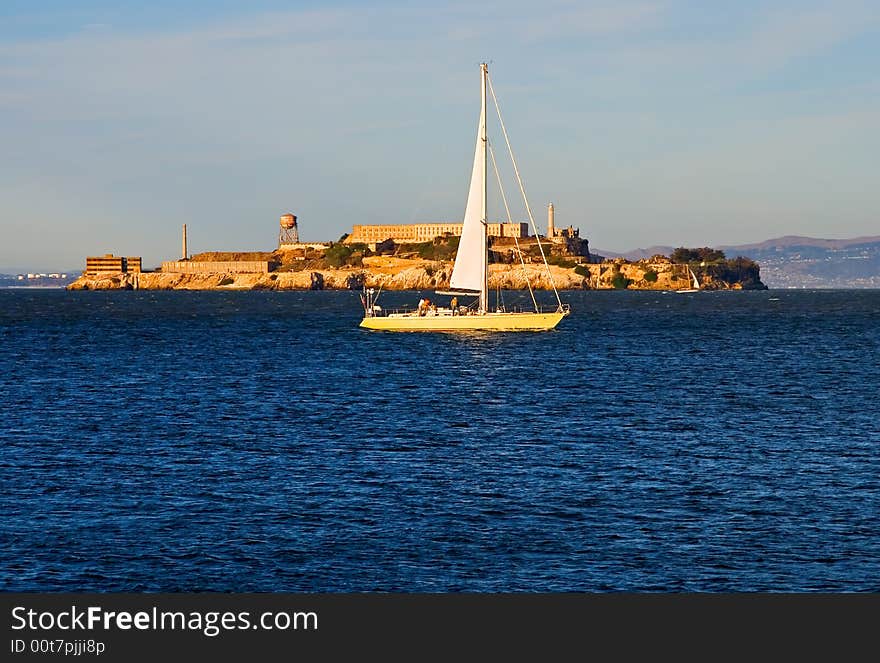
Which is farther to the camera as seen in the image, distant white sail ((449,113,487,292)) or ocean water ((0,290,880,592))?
distant white sail ((449,113,487,292))

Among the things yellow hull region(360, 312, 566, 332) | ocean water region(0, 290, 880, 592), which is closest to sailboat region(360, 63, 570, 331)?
yellow hull region(360, 312, 566, 332)

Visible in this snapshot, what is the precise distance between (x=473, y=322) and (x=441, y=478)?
213 feet

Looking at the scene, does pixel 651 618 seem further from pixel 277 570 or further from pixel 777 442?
pixel 777 442

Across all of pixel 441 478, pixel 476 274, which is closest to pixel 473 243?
pixel 476 274

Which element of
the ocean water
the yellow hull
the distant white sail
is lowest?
the ocean water

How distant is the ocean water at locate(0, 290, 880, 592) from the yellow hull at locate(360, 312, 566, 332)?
2219 centimetres

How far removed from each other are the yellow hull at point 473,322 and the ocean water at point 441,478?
2219 cm

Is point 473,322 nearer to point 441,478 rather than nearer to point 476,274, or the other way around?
point 476,274

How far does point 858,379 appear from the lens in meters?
68.9

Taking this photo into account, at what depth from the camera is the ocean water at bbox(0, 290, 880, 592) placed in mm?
→ 26266

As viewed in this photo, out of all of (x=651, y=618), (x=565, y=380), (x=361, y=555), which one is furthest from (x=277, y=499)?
(x=565, y=380)

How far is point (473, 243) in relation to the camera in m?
100

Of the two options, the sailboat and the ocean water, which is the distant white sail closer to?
the sailboat

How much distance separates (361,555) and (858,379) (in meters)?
48.8
